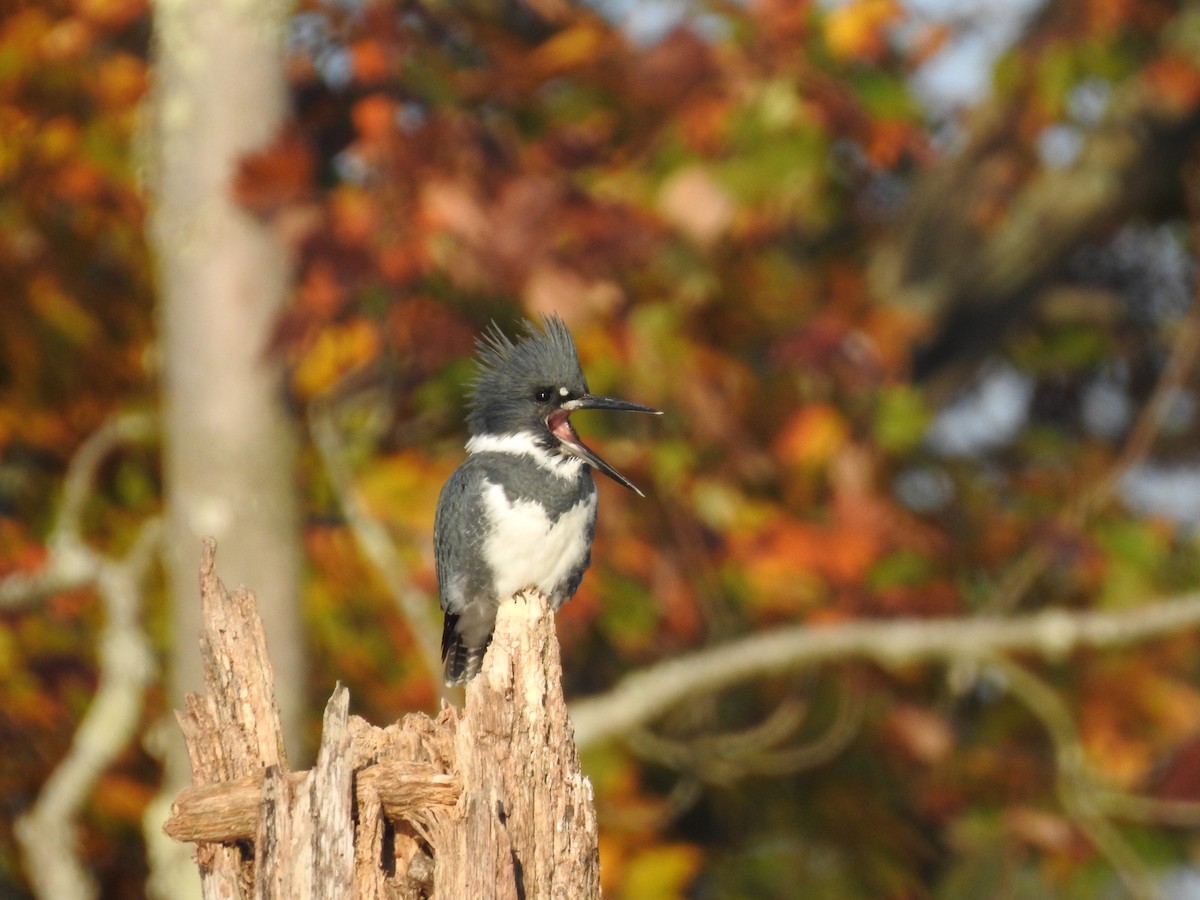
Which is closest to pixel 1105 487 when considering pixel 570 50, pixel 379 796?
pixel 570 50

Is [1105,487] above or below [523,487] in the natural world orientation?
above

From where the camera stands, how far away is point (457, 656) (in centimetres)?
420

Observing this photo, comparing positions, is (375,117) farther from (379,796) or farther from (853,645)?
(379,796)

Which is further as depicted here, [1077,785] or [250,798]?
[1077,785]

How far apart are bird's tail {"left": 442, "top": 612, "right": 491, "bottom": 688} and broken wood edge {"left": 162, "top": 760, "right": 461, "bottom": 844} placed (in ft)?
4.96

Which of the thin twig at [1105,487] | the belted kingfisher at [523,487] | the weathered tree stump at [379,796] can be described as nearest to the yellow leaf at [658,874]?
the thin twig at [1105,487]

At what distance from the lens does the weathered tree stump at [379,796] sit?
2.45 meters

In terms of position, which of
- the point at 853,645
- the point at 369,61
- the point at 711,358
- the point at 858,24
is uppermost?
the point at 858,24

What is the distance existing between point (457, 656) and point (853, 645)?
1.65 meters

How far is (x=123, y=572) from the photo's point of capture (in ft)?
18.0

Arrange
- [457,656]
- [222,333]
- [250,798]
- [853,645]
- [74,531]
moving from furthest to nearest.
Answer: [74,531] → [853,645] → [222,333] → [457,656] → [250,798]

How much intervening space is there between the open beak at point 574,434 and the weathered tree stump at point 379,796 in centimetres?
98

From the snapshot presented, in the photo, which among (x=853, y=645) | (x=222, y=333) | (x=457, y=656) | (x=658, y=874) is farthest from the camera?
(x=658, y=874)

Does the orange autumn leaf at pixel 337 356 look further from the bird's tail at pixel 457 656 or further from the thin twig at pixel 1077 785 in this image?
the thin twig at pixel 1077 785
